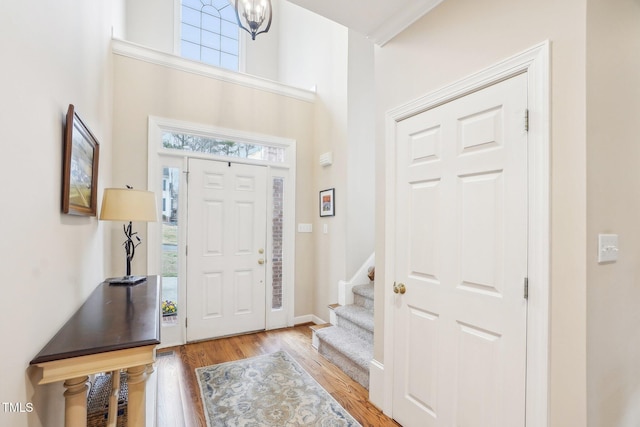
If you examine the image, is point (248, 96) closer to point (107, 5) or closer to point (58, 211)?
point (107, 5)

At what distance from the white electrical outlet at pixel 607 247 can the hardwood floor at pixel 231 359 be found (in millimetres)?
1550

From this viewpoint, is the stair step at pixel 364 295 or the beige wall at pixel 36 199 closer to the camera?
the beige wall at pixel 36 199

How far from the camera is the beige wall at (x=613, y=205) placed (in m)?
1.16

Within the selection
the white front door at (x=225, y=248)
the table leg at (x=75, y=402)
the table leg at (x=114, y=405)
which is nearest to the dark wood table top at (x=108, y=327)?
A: the table leg at (x=75, y=402)

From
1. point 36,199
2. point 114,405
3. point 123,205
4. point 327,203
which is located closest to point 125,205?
point 123,205

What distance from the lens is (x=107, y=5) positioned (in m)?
2.53

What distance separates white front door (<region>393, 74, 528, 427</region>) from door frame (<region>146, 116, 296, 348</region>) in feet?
6.51

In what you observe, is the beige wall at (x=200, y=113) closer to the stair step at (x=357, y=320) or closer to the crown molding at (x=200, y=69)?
the crown molding at (x=200, y=69)

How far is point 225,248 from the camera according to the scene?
340cm

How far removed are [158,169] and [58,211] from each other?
1897 mm

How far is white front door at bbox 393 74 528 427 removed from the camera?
53.0 inches

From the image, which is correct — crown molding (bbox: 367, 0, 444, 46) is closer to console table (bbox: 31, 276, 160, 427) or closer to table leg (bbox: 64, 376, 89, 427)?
console table (bbox: 31, 276, 160, 427)

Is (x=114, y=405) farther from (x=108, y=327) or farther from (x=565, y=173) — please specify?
(x=565, y=173)

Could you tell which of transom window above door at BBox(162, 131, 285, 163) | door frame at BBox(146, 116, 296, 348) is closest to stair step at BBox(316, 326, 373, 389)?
door frame at BBox(146, 116, 296, 348)
